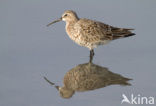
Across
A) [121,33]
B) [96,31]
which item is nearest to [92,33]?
[96,31]

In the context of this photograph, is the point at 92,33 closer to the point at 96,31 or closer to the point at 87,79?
the point at 96,31

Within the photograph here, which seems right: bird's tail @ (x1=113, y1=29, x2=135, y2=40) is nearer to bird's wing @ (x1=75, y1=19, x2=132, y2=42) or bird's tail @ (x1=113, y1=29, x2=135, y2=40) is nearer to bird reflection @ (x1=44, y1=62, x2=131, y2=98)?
bird's wing @ (x1=75, y1=19, x2=132, y2=42)

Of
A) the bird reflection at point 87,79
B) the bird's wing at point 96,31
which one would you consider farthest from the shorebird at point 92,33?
the bird reflection at point 87,79

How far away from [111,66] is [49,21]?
10.0 ft

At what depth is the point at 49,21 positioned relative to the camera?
1354 cm

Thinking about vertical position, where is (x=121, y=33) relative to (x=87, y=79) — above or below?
above

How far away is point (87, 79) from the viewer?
34.3ft

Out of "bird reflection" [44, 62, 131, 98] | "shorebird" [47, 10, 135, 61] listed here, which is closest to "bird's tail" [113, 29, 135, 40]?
"shorebird" [47, 10, 135, 61]

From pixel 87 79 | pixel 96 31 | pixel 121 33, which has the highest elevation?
pixel 96 31

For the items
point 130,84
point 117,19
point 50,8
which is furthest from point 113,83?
point 50,8

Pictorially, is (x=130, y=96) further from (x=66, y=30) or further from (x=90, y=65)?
(x=66, y=30)

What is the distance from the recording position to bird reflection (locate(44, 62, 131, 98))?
396 inches

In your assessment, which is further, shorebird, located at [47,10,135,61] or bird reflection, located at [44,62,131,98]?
shorebird, located at [47,10,135,61]

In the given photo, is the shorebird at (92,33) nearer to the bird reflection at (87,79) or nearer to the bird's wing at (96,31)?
the bird's wing at (96,31)
